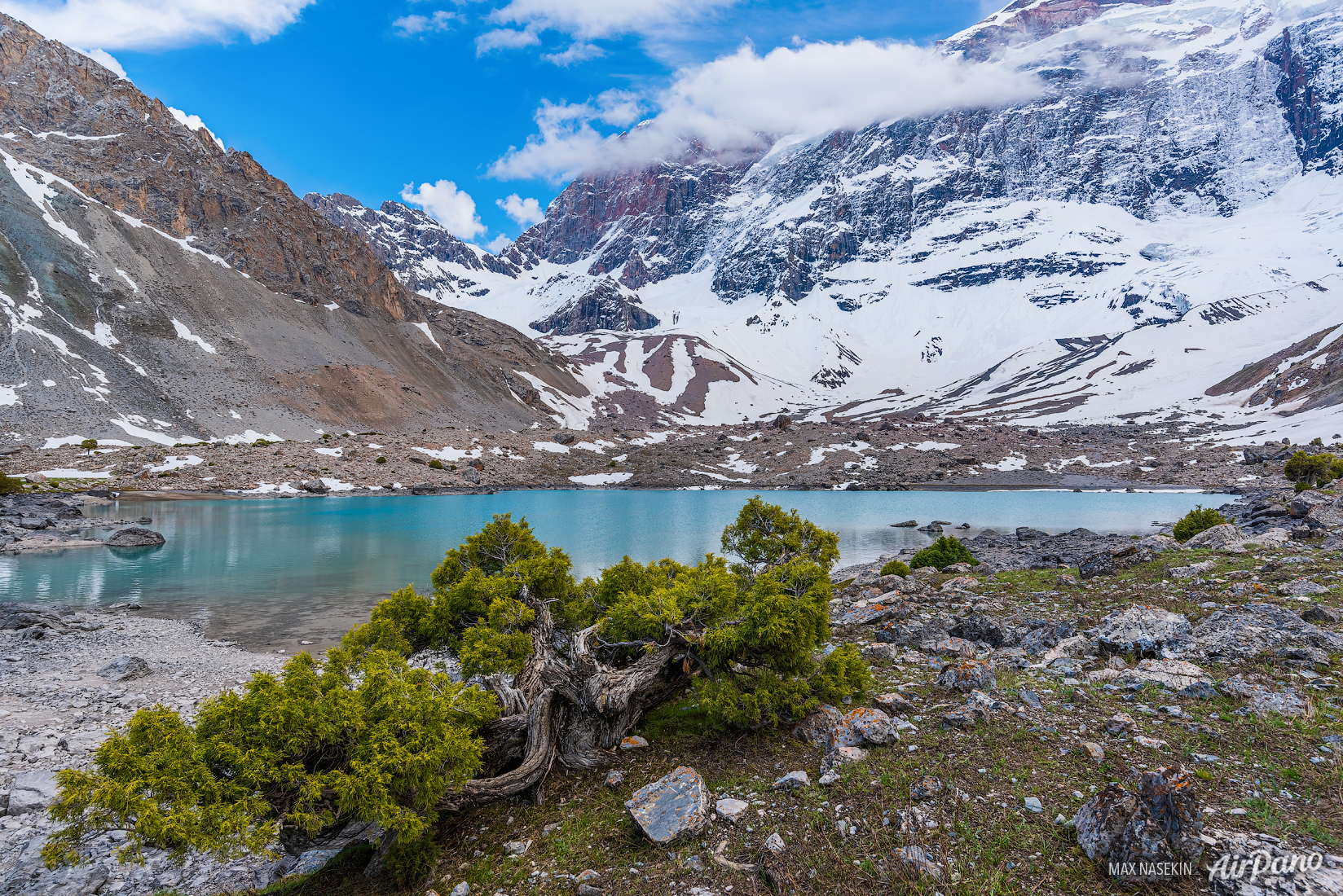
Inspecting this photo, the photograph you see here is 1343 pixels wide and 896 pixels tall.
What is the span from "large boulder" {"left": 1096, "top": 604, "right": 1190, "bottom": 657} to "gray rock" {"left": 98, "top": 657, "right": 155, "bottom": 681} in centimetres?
2308

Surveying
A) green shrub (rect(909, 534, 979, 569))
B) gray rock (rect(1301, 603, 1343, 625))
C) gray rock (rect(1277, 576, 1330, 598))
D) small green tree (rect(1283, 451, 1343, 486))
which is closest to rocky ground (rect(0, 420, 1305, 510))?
small green tree (rect(1283, 451, 1343, 486))

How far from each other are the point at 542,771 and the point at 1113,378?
239880mm

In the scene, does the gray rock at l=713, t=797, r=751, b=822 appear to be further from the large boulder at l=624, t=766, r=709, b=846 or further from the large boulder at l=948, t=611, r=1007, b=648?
the large boulder at l=948, t=611, r=1007, b=648

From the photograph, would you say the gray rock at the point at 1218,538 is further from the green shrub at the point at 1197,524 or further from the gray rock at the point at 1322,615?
the gray rock at the point at 1322,615

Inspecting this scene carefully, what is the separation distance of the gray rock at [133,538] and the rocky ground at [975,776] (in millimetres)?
29642

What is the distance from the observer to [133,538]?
37.5 metres

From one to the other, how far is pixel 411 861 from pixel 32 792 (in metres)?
7.11

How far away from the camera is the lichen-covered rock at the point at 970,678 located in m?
10.2

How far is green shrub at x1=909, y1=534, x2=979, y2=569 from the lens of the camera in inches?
1025

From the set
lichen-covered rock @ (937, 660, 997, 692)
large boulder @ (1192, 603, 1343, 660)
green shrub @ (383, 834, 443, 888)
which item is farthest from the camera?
lichen-covered rock @ (937, 660, 997, 692)

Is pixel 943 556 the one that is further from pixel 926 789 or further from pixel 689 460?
pixel 689 460

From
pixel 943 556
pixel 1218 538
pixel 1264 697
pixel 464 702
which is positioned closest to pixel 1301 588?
pixel 1264 697

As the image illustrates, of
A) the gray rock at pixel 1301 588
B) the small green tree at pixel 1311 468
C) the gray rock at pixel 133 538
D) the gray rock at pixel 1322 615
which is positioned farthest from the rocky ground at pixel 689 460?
the gray rock at pixel 1322 615

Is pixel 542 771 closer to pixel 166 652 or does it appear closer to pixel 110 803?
pixel 110 803
